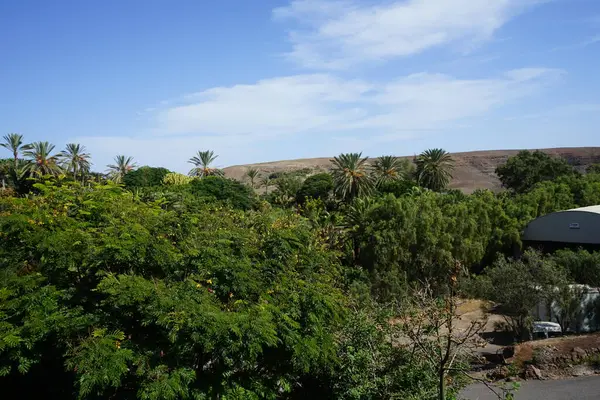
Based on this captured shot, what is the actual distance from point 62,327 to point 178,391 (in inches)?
101

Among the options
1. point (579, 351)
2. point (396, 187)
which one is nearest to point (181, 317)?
point (579, 351)

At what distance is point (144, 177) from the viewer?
208ft

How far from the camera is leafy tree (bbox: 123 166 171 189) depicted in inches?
2436

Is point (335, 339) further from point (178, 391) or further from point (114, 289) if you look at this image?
point (114, 289)

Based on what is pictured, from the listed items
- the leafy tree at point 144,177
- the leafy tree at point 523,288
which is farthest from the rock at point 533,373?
the leafy tree at point 144,177

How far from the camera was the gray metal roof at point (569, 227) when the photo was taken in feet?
104

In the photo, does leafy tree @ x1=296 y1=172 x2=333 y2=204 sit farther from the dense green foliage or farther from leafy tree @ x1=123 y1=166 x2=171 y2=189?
the dense green foliage

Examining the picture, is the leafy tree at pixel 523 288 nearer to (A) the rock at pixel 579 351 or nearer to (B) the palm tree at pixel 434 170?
(A) the rock at pixel 579 351

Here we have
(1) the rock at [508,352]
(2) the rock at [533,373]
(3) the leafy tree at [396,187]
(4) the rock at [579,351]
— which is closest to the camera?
(2) the rock at [533,373]

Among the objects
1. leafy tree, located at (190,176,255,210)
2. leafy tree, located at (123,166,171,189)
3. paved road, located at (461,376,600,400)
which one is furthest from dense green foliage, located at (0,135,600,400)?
leafy tree, located at (123,166,171,189)

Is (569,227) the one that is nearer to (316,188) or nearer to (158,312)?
(158,312)

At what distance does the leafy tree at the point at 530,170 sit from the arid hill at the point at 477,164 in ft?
110

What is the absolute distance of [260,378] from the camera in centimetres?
1101

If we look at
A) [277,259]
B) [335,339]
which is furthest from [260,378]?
[277,259]
